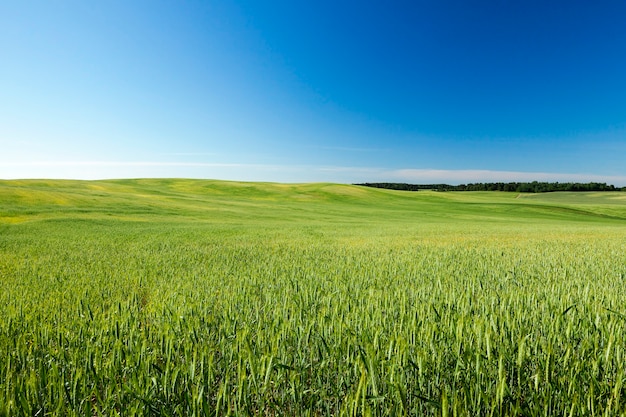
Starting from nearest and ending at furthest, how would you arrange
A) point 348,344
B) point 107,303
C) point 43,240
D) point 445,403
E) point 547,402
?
1. point 445,403
2. point 547,402
3. point 348,344
4. point 107,303
5. point 43,240

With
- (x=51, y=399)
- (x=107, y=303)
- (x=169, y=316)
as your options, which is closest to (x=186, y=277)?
(x=107, y=303)

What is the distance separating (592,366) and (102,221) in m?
25.5

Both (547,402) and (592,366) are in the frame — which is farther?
(592,366)

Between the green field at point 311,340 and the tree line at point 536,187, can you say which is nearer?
the green field at point 311,340

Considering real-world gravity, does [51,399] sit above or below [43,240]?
above

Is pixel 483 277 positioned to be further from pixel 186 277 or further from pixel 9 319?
pixel 9 319

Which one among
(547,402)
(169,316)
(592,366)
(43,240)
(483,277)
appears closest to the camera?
(547,402)

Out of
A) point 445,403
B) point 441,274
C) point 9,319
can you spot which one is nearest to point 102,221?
point 9,319

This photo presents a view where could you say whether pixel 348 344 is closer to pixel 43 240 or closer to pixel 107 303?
pixel 107 303

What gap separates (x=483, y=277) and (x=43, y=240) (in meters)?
15.1

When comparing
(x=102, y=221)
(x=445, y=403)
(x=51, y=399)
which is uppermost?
(x=445, y=403)

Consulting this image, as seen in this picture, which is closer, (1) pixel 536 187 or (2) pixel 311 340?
(2) pixel 311 340

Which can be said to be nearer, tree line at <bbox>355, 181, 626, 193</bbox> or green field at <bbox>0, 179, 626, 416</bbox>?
green field at <bbox>0, 179, 626, 416</bbox>

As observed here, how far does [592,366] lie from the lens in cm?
252
